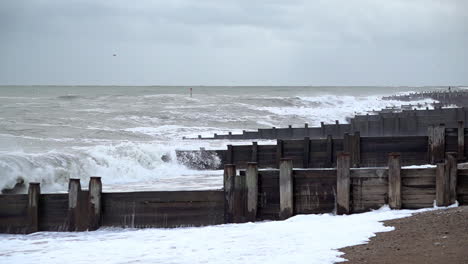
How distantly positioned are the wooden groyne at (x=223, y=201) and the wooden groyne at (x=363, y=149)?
630cm

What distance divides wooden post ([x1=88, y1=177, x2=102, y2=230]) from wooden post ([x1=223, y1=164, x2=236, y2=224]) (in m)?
2.06

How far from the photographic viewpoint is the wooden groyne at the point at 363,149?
685 inches

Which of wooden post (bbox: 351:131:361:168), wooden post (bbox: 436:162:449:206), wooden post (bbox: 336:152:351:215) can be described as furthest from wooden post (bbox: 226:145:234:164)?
wooden post (bbox: 436:162:449:206)

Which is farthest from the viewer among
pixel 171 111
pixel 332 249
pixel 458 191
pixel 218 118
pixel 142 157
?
pixel 171 111

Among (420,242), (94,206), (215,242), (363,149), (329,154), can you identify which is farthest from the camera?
(329,154)

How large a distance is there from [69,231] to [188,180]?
7219 millimetres

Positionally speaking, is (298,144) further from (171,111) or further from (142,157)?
(171,111)

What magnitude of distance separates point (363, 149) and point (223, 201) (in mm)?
7429

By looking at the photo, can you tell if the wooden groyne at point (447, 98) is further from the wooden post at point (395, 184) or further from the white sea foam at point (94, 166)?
the wooden post at point (395, 184)

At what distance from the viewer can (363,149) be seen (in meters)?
18.3

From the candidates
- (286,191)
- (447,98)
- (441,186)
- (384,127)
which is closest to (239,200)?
(286,191)

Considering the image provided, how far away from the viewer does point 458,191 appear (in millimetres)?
11180

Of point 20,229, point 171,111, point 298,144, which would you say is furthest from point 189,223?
point 171,111

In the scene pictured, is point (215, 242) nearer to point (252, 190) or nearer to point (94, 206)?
point (252, 190)
